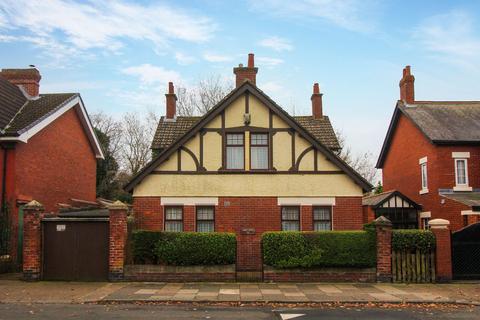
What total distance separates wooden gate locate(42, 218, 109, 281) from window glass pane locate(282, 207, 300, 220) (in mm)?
7931

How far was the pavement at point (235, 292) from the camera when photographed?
43.1 ft

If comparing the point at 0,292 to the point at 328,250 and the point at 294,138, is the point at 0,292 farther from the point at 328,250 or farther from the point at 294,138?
the point at 294,138

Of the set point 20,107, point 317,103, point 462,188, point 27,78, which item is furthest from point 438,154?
point 27,78

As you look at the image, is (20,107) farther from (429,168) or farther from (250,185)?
(429,168)

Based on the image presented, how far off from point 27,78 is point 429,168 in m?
21.1

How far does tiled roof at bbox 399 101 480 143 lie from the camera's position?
84.4 ft

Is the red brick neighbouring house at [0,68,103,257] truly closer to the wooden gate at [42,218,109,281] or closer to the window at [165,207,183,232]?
the wooden gate at [42,218,109,281]

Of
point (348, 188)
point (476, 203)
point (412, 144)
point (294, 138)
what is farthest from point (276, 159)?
point (412, 144)

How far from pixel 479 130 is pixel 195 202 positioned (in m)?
15.6

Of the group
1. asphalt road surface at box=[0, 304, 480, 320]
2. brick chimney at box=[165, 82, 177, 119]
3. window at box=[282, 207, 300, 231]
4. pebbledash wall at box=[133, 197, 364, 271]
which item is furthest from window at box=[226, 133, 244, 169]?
asphalt road surface at box=[0, 304, 480, 320]

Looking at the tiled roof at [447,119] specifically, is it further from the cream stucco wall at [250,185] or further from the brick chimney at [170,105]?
the brick chimney at [170,105]

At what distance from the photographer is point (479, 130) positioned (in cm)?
2630

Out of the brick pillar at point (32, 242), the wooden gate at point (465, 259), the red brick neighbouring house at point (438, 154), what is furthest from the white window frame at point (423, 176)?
the brick pillar at point (32, 242)

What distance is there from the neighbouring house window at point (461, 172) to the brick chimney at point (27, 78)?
21.5m
